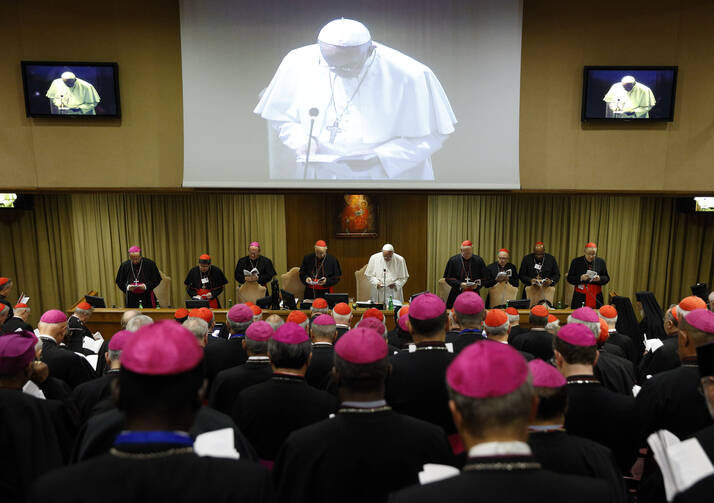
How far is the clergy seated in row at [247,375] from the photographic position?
3564 millimetres

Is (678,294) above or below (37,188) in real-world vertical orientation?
below

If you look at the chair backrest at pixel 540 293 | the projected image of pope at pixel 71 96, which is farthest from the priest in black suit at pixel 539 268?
the projected image of pope at pixel 71 96

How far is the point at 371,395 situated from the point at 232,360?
260 cm

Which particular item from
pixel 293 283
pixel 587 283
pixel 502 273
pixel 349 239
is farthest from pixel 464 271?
pixel 293 283

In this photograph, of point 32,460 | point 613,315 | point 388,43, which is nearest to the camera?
point 32,460

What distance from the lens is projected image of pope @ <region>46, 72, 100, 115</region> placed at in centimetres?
790

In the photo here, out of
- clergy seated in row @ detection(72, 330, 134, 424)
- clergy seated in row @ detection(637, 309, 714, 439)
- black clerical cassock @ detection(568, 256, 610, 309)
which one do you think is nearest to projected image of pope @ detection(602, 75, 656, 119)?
black clerical cassock @ detection(568, 256, 610, 309)

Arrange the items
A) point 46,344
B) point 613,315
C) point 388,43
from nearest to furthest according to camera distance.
A: point 46,344
point 613,315
point 388,43

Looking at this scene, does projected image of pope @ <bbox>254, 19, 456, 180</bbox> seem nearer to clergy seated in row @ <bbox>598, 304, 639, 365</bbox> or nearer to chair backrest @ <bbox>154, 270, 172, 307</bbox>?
chair backrest @ <bbox>154, 270, 172, 307</bbox>

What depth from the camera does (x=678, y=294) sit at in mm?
11016

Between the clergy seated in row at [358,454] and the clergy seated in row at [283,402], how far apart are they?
805 millimetres

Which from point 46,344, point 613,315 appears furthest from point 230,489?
point 613,315

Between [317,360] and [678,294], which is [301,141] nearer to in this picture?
[317,360]

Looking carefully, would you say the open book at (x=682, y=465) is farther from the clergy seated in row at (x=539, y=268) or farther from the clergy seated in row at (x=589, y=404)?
the clergy seated in row at (x=539, y=268)
